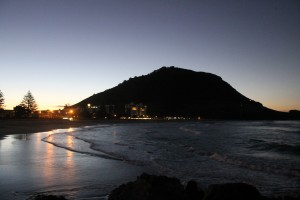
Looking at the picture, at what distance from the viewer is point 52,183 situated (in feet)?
30.5

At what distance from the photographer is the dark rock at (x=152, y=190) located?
20.3 feet

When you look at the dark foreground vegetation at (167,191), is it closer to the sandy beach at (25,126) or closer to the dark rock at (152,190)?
the dark rock at (152,190)

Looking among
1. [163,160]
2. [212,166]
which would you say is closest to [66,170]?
[163,160]

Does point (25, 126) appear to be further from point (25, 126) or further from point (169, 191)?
point (169, 191)

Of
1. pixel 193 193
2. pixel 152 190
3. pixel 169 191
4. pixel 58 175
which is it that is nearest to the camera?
pixel 152 190

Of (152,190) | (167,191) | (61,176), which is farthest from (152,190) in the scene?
(61,176)

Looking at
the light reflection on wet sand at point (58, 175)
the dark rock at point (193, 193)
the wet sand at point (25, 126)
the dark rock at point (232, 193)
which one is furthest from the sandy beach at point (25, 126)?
the dark rock at point (232, 193)

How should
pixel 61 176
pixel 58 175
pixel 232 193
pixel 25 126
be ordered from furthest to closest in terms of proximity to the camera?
pixel 25 126 < pixel 58 175 < pixel 61 176 < pixel 232 193

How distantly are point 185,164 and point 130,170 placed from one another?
3.25m

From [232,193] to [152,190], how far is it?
1.61m

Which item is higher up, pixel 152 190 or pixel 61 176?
pixel 152 190

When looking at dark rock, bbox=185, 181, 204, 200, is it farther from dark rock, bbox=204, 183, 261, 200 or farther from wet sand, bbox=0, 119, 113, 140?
wet sand, bbox=0, 119, 113, 140

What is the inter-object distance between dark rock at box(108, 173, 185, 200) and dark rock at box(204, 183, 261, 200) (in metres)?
0.66

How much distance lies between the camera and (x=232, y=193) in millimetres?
6023
